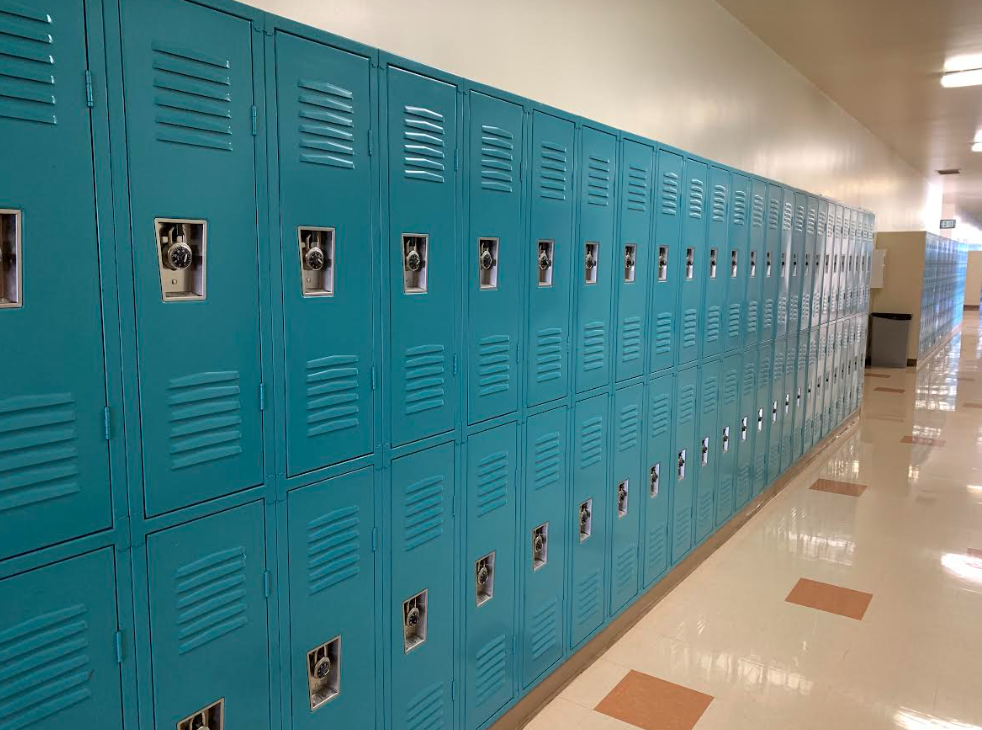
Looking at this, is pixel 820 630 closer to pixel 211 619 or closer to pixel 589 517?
pixel 589 517

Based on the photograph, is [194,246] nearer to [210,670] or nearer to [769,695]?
[210,670]

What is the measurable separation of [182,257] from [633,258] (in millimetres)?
2226

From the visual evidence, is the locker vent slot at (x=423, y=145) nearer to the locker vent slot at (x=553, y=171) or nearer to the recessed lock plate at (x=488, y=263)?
the recessed lock plate at (x=488, y=263)

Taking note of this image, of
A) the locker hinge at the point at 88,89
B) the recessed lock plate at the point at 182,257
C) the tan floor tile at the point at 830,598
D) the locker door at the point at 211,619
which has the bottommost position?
the tan floor tile at the point at 830,598

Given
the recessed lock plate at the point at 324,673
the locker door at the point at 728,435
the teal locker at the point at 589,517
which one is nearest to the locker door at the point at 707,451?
the locker door at the point at 728,435

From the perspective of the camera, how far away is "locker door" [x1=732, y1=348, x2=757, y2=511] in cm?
485

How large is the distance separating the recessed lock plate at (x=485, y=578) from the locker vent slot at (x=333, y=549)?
2.11 feet

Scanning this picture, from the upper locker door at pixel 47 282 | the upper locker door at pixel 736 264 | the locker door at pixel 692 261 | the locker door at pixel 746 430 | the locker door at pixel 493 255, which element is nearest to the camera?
the upper locker door at pixel 47 282

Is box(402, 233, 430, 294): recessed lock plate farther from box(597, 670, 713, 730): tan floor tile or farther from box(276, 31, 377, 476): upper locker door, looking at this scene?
box(597, 670, 713, 730): tan floor tile

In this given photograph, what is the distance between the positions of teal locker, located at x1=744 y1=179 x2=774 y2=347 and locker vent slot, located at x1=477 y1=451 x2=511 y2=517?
2.79 m

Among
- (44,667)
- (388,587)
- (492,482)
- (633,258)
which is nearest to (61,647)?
(44,667)

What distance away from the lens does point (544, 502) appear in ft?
9.24

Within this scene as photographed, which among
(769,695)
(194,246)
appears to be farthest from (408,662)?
(769,695)

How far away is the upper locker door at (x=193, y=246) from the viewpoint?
1.45 m
